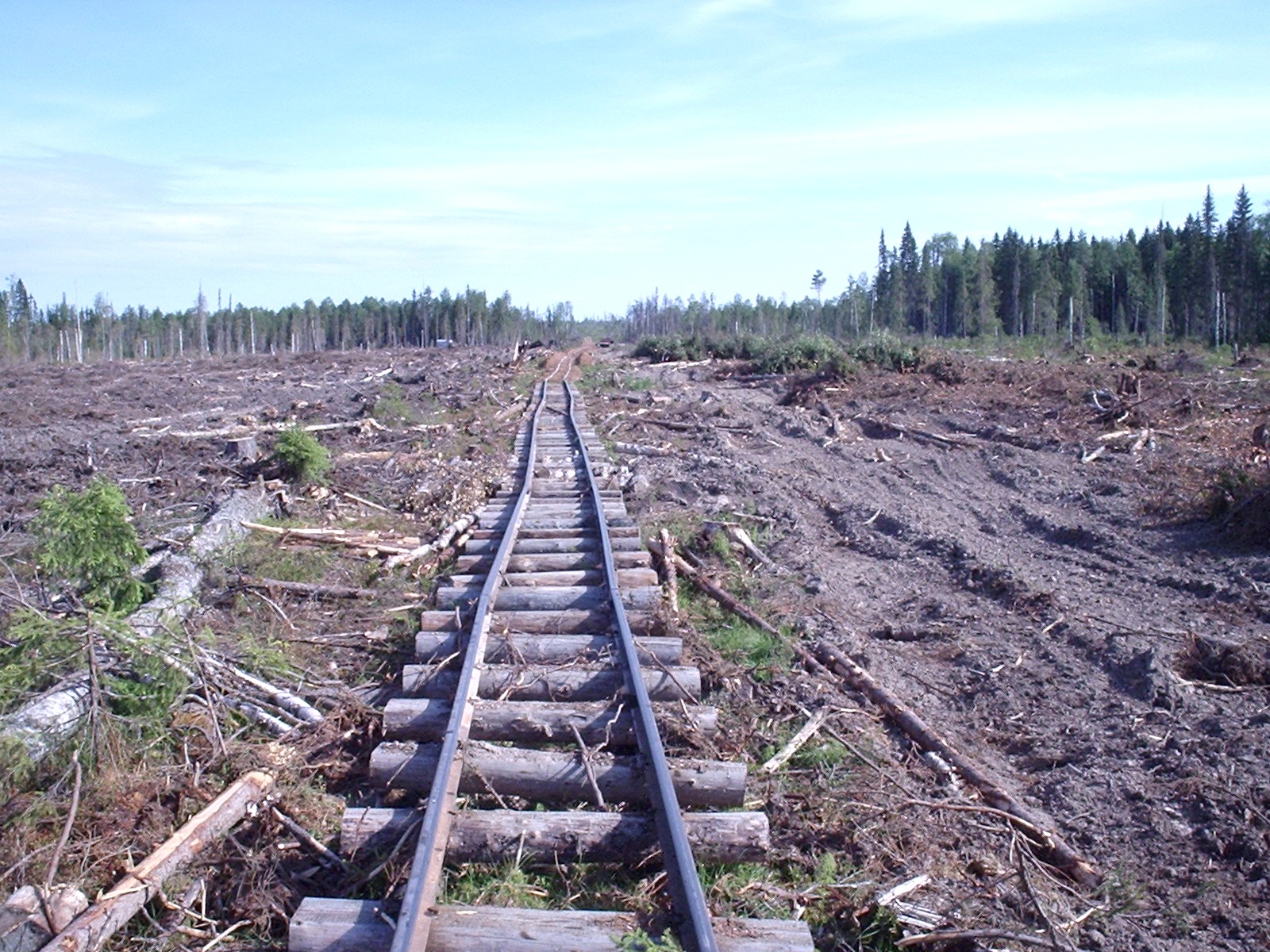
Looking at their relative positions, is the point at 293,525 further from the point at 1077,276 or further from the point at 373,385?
the point at 1077,276

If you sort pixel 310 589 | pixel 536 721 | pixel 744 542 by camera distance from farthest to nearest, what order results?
pixel 744 542 → pixel 310 589 → pixel 536 721

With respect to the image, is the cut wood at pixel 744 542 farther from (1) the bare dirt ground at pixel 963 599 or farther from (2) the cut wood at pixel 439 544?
(2) the cut wood at pixel 439 544

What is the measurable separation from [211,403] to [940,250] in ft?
388

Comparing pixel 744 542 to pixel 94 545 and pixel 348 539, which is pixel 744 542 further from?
pixel 94 545

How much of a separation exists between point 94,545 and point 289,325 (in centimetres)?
15746

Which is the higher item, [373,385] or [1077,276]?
[1077,276]

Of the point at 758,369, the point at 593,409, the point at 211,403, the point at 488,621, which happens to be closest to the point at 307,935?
the point at 488,621

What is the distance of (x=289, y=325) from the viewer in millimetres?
152750

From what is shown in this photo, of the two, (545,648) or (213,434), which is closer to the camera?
(545,648)

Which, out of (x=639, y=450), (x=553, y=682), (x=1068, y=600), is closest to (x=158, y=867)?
(x=553, y=682)

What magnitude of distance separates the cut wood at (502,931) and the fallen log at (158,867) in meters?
0.64

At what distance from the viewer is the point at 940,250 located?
128375 millimetres

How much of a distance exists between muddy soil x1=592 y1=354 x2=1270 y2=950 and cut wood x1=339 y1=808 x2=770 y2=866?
77cm

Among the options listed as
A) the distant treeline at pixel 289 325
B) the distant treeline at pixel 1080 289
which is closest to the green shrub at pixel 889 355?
the distant treeline at pixel 1080 289
